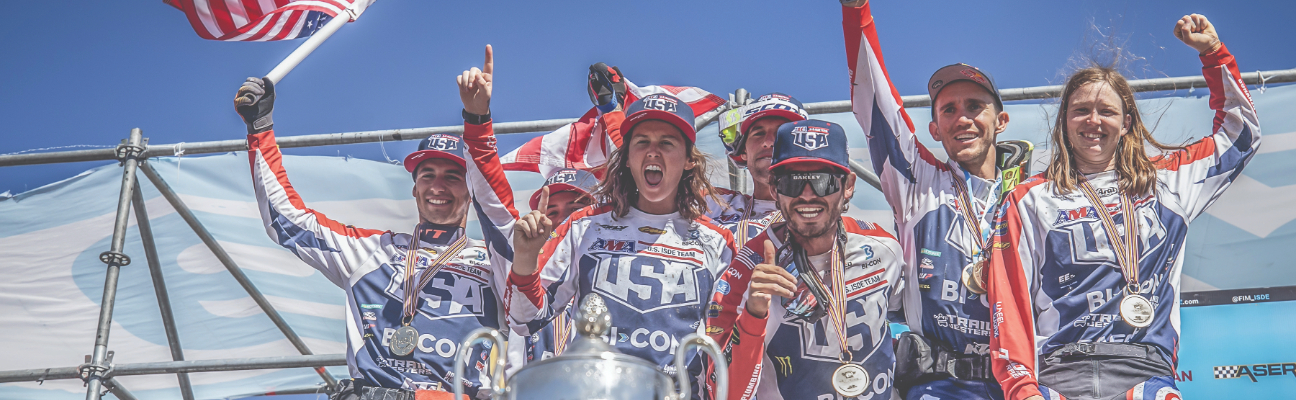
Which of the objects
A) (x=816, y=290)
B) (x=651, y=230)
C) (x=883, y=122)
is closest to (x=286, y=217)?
(x=651, y=230)

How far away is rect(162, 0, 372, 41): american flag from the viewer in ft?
17.5

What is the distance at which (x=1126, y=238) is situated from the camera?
347 centimetres

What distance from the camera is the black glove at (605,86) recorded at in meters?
5.41

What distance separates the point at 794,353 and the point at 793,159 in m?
0.68

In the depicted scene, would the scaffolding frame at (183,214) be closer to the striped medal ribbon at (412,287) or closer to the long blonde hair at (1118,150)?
the striped medal ribbon at (412,287)

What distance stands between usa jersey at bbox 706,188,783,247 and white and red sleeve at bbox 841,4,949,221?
0.63m

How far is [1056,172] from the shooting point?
12.1 feet

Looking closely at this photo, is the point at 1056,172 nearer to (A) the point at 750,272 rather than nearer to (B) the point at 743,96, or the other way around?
(A) the point at 750,272

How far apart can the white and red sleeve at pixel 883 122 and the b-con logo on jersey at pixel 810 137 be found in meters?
0.27

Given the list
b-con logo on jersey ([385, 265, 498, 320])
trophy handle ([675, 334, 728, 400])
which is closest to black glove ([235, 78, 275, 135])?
b-con logo on jersey ([385, 265, 498, 320])

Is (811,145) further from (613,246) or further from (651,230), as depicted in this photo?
(613,246)

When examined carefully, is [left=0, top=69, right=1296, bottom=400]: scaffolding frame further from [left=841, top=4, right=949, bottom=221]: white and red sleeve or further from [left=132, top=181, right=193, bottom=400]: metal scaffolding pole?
[left=841, top=4, right=949, bottom=221]: white and red sleeve

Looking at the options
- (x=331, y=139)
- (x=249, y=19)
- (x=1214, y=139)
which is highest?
(x=249, y=19)

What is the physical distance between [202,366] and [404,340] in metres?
1.77
